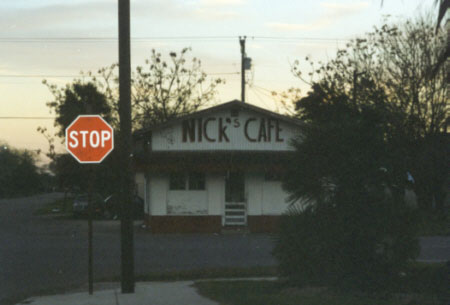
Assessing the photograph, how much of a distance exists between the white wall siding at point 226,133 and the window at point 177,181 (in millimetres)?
1219

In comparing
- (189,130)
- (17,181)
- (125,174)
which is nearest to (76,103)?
(189,130)

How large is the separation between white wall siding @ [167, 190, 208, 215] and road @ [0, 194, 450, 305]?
1471 millimetres

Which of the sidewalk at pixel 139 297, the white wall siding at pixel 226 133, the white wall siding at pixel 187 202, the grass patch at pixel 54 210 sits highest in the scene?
the white wall siding at pixel 226 133

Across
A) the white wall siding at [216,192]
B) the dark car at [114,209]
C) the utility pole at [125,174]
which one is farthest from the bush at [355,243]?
the dark car at [114,209]

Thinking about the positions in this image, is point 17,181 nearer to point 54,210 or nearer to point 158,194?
point 54,210

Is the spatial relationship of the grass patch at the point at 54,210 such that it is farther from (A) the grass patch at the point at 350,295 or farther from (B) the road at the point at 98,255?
(A) the grass patch at the point at 350,295

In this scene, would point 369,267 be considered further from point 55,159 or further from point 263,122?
point 55,159

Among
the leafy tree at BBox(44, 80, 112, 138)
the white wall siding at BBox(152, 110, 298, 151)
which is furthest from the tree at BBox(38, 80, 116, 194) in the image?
the white wall siding at BBox(152, 110, 298, 151)

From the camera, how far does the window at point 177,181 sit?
107ft

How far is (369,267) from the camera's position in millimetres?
11109

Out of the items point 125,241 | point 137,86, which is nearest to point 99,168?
point 137,86

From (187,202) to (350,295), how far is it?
2185cm

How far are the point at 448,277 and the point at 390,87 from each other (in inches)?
1200

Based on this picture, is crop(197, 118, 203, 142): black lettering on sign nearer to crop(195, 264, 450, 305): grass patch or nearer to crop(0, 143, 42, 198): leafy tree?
crop(195, 264, 450, 305): grass patch
